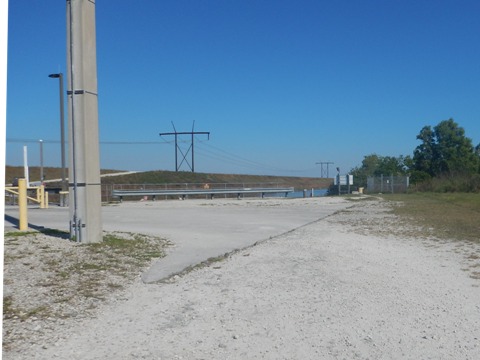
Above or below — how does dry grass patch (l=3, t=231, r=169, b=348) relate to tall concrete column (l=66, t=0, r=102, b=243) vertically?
below

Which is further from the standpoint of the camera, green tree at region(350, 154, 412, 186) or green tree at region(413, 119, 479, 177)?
green tree at region(350, 154, 412, 186)

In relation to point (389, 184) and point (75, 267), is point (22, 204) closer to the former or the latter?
point (75, 267)

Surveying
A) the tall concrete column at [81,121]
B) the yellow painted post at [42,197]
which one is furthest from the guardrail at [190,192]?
the tall concrete column at [81,121]

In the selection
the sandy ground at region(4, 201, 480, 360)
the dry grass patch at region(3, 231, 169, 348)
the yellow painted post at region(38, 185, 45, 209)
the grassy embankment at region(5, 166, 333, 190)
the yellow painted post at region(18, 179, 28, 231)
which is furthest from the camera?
the grassy embankment at region(5, 166, 333, 190)

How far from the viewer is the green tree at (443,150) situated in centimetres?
7188

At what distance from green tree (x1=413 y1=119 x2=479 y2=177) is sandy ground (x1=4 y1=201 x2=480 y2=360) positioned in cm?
6544

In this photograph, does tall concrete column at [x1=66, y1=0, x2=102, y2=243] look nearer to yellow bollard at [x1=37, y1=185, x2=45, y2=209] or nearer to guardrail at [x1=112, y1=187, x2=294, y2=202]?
yellow bollard at [x1=37, y1=185, x2=45, y2=209]

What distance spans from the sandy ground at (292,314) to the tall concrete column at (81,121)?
324 centimetres

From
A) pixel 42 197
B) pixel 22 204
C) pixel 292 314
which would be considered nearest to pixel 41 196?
pixel 42 197

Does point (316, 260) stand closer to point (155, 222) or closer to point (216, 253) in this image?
point (216, 253)

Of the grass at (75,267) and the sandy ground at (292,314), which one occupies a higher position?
the grass at (75,267)

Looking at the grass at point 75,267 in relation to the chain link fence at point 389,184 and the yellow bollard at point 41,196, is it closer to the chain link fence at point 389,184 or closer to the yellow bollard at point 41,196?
the yellow bollard at point 41,196

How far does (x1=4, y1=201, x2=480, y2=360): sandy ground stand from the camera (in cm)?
524

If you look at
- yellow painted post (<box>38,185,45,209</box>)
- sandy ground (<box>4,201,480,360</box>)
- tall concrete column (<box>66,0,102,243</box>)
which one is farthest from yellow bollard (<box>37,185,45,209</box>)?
sandy ground (<box>4,201,480,360</box>)
